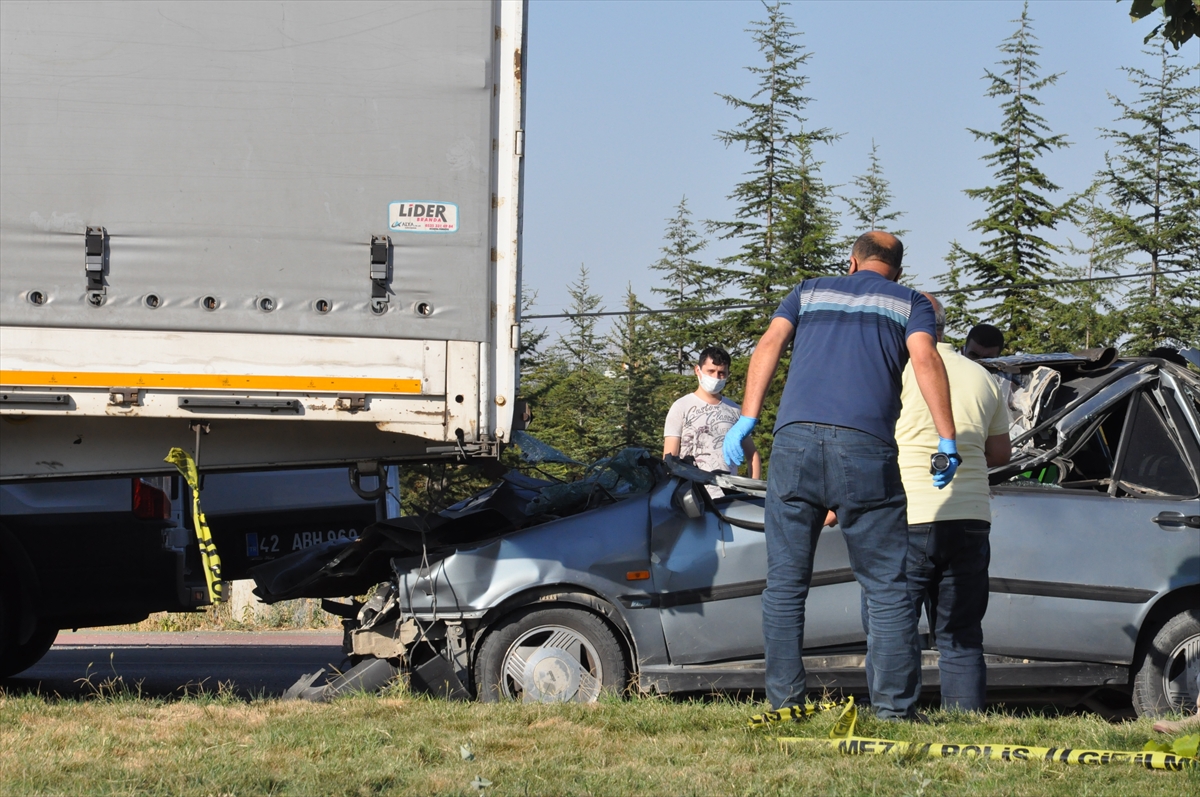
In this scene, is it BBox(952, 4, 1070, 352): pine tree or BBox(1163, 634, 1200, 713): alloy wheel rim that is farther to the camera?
BBox(952, 4, 1070, 352): pine tree

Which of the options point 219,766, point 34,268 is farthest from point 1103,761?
point 34,268

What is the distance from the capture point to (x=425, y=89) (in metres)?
5.41

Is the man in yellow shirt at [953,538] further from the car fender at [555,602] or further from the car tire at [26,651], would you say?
the car tire at [26,651]

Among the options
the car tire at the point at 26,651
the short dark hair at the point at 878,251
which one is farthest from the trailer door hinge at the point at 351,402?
the car tire at the point at 26,651

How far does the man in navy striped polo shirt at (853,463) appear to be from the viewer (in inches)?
184

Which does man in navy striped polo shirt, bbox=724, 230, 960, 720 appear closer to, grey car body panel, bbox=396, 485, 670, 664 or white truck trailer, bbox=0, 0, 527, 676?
grey car body panel, bbox=396, 485, 670, 664

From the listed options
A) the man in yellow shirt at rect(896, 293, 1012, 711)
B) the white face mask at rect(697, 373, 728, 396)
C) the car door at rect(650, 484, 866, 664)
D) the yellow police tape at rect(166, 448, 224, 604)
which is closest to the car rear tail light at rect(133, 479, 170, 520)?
the yellow police tape at rect(166, 448, 224, 604)

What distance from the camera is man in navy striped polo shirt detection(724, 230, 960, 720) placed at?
15.3 feet

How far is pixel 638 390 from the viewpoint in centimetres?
3469

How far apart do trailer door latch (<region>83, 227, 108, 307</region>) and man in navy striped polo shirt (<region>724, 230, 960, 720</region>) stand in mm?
2763

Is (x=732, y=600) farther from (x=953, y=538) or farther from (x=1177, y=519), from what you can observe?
(x=1177, y=519)

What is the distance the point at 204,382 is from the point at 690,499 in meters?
2.25

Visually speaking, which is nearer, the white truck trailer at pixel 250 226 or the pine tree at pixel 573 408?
the white truck trailer at pixel 250 226

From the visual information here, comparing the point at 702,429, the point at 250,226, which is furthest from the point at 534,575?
the point at 702,429
